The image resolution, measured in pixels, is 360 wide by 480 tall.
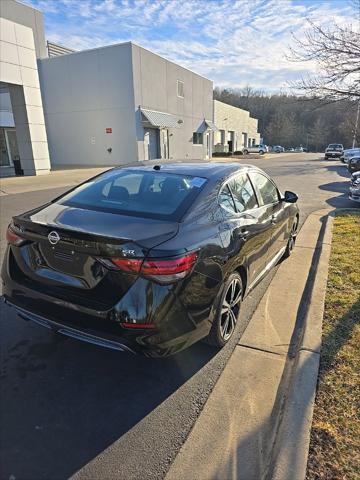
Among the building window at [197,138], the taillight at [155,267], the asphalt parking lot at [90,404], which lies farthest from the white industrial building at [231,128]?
the taillight at [155,267]

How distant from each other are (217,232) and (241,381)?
122cm

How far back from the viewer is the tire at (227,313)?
2.85 meters

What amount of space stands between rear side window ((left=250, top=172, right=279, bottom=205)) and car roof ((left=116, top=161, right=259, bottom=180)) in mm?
214

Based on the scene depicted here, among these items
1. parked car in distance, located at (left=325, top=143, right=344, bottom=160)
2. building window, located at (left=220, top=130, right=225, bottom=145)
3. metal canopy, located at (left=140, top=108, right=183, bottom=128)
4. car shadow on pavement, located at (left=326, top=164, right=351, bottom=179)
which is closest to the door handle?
car shadow on pavement, located at (left=326, top=164, right=351, bottom=179)

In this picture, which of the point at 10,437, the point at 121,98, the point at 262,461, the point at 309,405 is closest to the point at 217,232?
the point at 309,405

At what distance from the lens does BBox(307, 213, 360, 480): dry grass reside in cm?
195

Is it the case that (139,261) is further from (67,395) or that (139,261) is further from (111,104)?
(111,104)

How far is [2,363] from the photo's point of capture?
276 cm

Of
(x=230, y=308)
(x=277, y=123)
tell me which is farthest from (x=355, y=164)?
(x=277, y=123)

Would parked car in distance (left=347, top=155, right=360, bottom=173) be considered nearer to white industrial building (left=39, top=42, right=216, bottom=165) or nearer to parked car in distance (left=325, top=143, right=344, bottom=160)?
white industrial building (left=39, top=42, right=216, bottom=165)

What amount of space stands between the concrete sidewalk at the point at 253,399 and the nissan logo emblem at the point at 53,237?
5.29 ft

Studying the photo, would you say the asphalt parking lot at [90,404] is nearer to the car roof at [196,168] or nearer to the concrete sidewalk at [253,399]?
the concrete sidewalk at [253,399]

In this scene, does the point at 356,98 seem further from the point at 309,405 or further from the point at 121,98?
the point at 121,98

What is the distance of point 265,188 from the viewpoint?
4.25 metres
